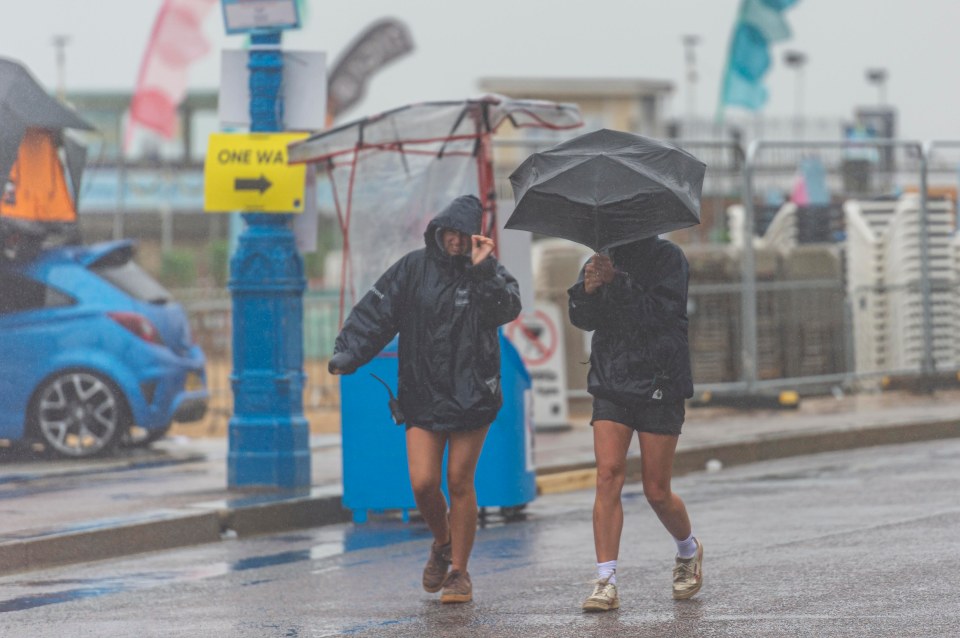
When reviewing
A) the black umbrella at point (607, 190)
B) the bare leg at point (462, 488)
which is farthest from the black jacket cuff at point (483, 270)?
the bare leg at point (462, 488)

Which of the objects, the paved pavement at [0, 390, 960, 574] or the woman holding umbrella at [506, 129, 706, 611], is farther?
the paved pavement at [0, 390, 960, 574]

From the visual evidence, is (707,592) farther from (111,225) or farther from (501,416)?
(111,225)

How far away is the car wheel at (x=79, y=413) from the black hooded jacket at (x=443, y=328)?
678cm

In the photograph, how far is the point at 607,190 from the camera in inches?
287

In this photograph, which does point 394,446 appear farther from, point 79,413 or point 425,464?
point 79,413

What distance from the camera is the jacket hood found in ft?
25.2

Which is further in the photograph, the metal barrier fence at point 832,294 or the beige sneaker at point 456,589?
the metal barrier fence at point 832,294

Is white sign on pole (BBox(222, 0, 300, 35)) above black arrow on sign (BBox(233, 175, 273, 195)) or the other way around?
above

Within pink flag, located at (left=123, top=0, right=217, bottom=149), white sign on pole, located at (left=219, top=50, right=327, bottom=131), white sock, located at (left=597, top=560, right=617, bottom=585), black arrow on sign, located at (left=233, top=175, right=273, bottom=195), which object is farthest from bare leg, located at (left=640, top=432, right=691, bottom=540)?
pink flag, located at (left=123, top=0, right=217, bottom=149)

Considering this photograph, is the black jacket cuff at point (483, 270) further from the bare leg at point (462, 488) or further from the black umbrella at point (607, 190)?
the bare leg at point (462, 488)

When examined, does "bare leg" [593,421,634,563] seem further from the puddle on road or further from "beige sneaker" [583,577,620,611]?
the puddle on road

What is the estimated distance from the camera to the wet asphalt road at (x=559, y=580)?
23.0 ft

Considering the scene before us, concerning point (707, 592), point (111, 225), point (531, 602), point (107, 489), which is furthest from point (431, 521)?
point (111, 225)

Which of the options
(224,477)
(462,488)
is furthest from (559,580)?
(224,477)
